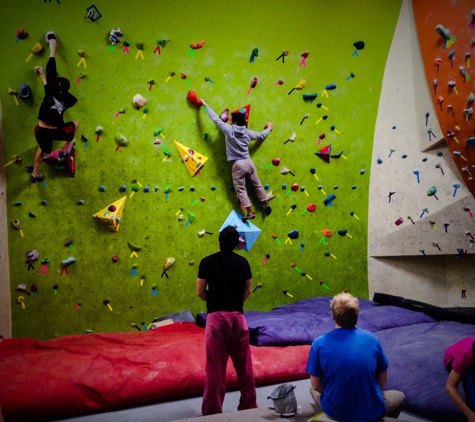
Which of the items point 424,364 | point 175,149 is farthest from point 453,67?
point 424,364

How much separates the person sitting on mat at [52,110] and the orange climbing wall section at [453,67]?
417cm

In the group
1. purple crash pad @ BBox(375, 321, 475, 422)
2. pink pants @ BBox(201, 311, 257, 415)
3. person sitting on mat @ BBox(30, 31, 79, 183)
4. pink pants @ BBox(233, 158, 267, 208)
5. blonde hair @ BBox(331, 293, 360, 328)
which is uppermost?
person sitting on mat @ BBox(30, 31, 79, 183)

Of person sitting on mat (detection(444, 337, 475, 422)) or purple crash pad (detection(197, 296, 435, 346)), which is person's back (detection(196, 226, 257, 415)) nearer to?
purple crash pad (detection(197, 296, 435, 346))

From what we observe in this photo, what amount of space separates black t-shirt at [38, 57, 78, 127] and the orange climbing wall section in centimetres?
424

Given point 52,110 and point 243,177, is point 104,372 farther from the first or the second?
point 243,177

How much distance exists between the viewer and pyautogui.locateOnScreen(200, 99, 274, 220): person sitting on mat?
5031 millimetres

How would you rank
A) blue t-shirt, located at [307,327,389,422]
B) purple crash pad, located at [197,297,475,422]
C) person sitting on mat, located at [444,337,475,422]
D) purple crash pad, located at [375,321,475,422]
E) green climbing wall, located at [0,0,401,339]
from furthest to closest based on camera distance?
green climbing wall, located at [0,0,401,339] < purple crash pad, located at [197,297,475,422] < purple crash pad, located at [375,321,475,422] < blue t-shirt, located at [307,327,389,422] < person sitting on mat, located at [444,337,475,422]

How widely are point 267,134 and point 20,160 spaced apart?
8.56 feet

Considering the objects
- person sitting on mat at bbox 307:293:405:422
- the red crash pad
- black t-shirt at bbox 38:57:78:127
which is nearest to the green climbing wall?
black t-shirt at bbox 38:57:78:127

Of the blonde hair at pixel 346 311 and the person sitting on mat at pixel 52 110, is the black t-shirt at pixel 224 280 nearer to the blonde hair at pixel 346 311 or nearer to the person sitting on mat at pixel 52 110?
the blonde hair at pixel 346 311

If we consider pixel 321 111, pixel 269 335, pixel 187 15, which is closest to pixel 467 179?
pixel 321 111

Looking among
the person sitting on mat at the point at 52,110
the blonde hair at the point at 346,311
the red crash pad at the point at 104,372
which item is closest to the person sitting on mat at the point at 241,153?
the person sitting on mat at the point at 52,110

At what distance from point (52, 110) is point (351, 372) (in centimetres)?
353

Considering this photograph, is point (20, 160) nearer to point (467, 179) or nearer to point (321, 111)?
point (321, 111)
